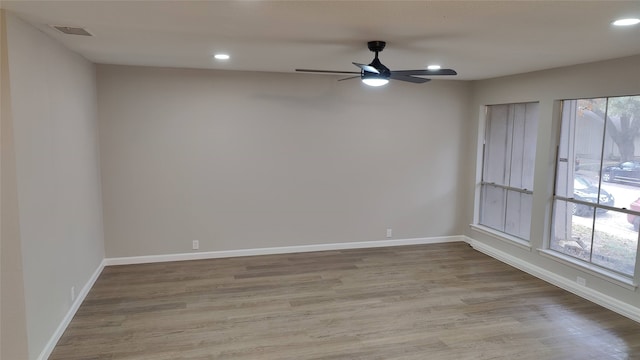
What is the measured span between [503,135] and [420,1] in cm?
430

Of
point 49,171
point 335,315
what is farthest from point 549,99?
point 49,171

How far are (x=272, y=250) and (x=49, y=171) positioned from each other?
3.16m

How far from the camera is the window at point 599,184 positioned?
161 inches

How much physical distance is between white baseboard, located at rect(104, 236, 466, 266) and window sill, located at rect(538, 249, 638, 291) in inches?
68.3

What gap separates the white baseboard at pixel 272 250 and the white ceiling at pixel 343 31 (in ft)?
8.33

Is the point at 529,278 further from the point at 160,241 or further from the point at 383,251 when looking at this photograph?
the point at 160,241

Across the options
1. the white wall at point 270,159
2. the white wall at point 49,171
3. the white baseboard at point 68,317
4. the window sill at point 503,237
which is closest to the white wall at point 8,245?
the white wall at point 49,171

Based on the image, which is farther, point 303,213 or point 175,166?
point 303,213

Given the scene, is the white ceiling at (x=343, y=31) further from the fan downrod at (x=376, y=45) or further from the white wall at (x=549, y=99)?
the white wall at (x=549, y=99)

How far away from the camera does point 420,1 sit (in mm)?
2305

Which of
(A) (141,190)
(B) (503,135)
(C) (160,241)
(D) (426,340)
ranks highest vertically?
(B) (503,135)

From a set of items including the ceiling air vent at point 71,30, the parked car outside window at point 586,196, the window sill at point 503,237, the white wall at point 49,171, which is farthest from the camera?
the window sill at point 503,237

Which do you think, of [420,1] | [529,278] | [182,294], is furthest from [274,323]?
[529,278]

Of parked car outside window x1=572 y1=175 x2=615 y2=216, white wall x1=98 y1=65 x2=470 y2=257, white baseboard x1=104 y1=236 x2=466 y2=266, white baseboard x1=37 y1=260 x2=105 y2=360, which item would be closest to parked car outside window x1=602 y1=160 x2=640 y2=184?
parked car outside window x1=572 y1=175 x2=615 y2=216
